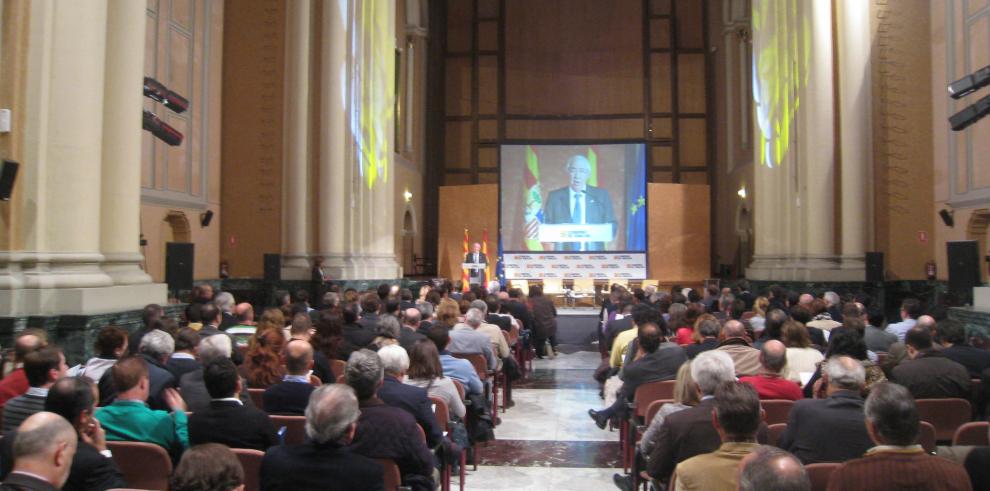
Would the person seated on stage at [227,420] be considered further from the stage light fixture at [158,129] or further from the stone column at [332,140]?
the stone column at [332,140]

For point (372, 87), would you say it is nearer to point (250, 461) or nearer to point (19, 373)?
point (19, 373)

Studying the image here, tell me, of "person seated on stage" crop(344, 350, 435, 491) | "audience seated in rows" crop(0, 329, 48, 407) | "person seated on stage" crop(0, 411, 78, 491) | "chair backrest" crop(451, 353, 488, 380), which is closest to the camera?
"person seated on stage" crop(0, 411, 78, 491)

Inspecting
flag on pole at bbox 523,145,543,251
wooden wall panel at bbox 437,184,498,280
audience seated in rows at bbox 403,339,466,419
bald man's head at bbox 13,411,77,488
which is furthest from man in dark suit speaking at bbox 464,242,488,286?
bald man's head at bbox 13,411,77,488

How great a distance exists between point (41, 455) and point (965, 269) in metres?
10.8

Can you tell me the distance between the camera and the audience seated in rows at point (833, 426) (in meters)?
3.53

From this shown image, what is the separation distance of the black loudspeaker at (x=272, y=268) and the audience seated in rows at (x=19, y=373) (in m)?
9.42

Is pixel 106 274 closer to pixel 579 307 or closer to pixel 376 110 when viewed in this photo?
pixel 376 110

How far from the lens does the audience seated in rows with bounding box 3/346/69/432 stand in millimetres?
3672

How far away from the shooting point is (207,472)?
2.26 m

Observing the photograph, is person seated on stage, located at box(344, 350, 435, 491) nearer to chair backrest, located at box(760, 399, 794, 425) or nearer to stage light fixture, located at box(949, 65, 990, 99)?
chair backrest, located at box(760, 399, 794, 425)

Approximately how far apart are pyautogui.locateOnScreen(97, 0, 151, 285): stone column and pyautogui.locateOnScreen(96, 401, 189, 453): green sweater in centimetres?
454

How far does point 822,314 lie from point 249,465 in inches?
284

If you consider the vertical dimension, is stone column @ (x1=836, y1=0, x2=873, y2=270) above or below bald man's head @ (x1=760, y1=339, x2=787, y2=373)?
above

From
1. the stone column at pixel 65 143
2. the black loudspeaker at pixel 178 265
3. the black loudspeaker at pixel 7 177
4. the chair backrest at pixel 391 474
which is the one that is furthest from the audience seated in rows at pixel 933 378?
the black loudspeaker at pixel 178 265
